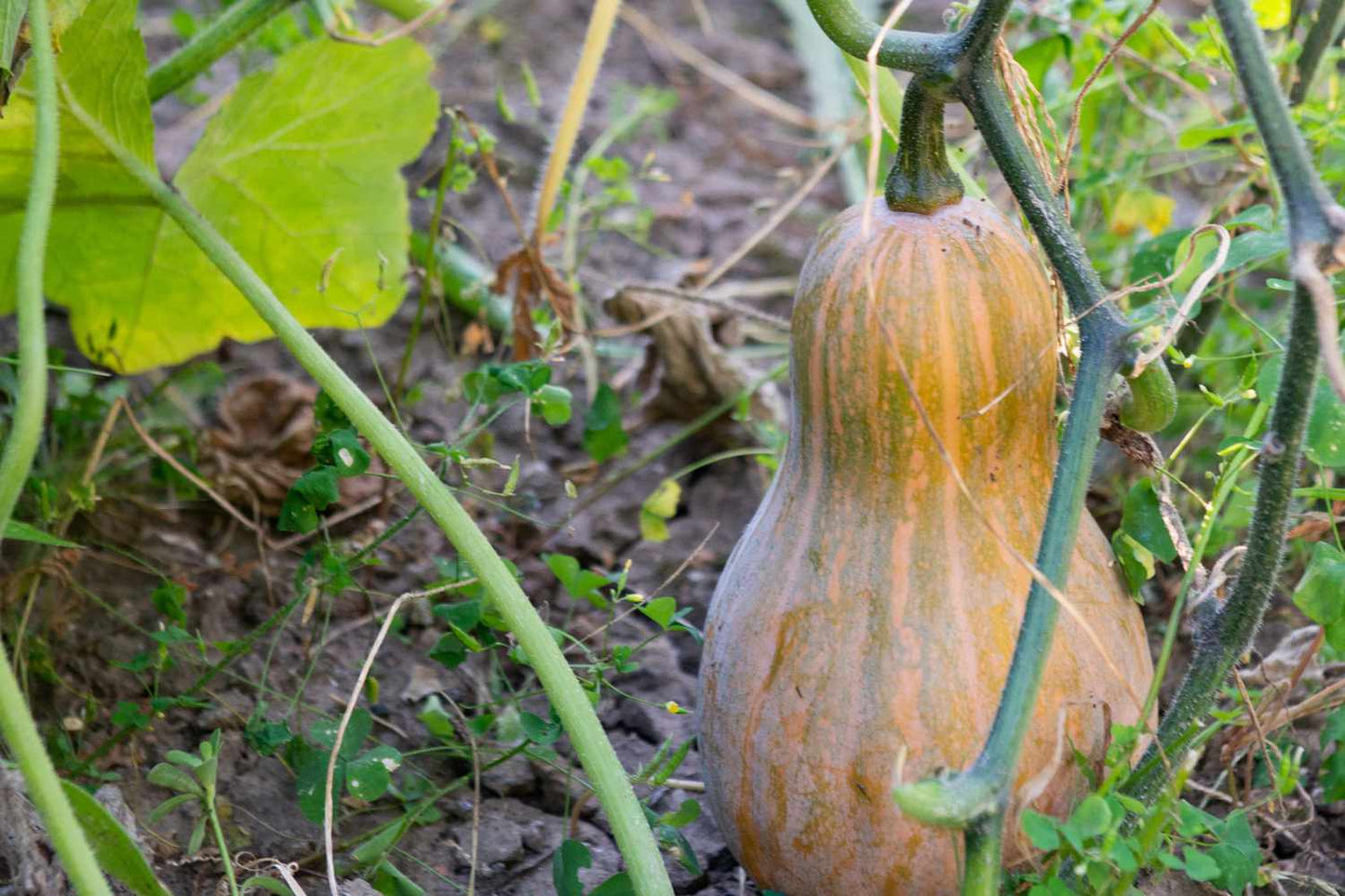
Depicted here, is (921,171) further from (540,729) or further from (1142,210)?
(1142,210)

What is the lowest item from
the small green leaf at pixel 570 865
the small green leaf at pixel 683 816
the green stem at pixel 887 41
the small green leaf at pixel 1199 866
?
the small green leaf at pixel 570 865

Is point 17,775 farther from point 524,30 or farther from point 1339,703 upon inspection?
point 524,30

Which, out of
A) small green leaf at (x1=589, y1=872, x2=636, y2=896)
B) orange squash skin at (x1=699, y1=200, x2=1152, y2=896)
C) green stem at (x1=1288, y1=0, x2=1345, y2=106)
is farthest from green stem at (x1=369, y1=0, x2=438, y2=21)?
small green leaf at (x1=589, y1=872, x2=636, y2=896)

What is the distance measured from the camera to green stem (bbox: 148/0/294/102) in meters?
1.85

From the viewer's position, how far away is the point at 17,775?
4.17ft

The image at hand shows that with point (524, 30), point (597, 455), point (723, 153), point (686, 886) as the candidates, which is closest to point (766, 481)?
point (597, 455)

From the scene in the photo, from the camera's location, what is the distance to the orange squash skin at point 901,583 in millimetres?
1257

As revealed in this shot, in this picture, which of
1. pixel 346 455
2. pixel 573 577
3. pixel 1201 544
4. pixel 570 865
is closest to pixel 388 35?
pixel 346 455

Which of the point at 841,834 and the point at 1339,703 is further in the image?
the point at 1339,703

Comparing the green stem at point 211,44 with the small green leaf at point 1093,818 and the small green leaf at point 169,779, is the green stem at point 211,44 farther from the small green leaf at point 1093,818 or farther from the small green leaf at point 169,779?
the small green leaf at point 1093,818

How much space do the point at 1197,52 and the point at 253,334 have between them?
141 cm

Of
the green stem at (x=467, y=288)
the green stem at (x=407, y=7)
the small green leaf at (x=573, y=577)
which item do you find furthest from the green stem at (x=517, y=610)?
the green stem at (x=467, y=288)

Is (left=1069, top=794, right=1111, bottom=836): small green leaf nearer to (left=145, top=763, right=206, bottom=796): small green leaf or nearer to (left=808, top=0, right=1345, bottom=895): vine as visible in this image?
(left=808, top=0, right=1345, bottom=895): vine

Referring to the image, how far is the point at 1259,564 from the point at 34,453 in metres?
0.97
